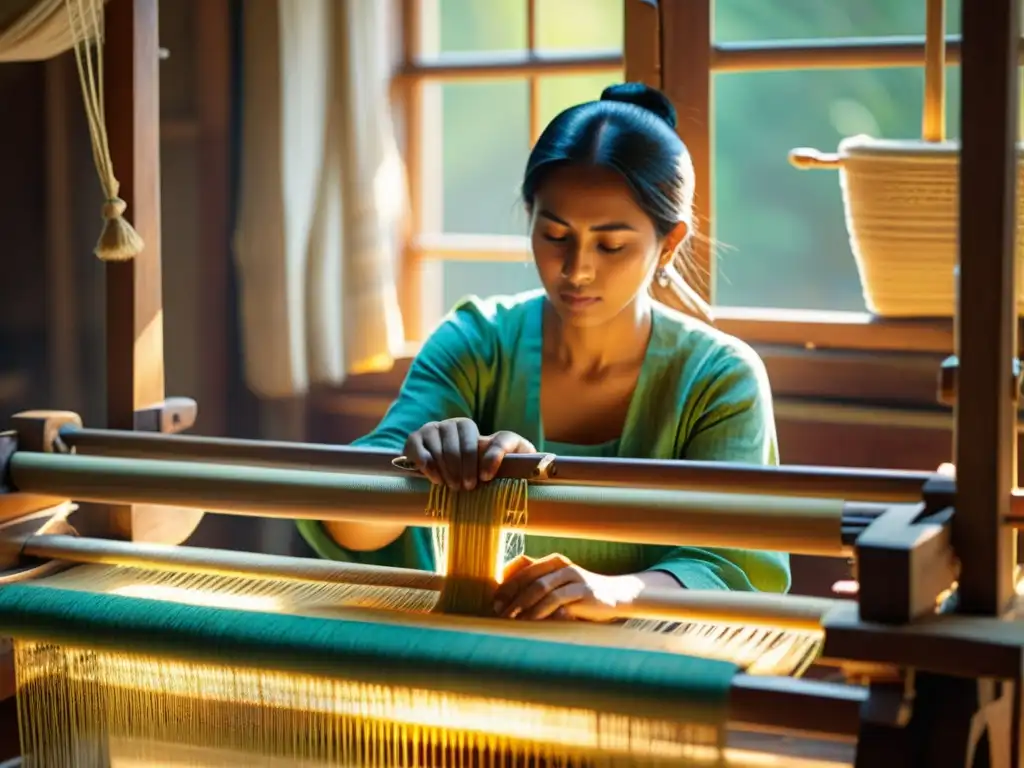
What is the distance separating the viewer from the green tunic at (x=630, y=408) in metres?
1.64

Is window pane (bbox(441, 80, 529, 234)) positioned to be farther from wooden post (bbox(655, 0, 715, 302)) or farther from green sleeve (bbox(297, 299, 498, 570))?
green sleeve (bbox(297, 299, 498, 570))

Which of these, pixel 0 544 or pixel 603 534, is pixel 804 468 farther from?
pixel 0 544

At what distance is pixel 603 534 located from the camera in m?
1.31

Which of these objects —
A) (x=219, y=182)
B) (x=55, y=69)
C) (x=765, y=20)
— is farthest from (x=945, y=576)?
(x=765, y=20)

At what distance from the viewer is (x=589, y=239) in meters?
1.64

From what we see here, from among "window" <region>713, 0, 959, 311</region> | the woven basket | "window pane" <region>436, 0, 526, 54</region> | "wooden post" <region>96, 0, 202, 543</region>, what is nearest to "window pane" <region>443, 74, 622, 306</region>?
"window pane" <region>436, 0, 526, 54</region>

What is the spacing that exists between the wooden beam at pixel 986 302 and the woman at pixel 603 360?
405 millimetres

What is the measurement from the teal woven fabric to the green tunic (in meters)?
0.40

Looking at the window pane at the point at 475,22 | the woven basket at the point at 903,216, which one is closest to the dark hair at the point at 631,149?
the woven basket at the point at 903,216

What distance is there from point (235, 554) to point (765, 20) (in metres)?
2.86

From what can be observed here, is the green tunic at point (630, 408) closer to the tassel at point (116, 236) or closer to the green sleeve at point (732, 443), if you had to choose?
the green sleeve at point (732, 443)

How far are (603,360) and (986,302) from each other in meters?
0.71

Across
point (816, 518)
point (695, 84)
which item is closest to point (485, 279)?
point (695, 84)

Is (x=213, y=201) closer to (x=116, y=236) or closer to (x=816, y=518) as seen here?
(x=116, y=236)
